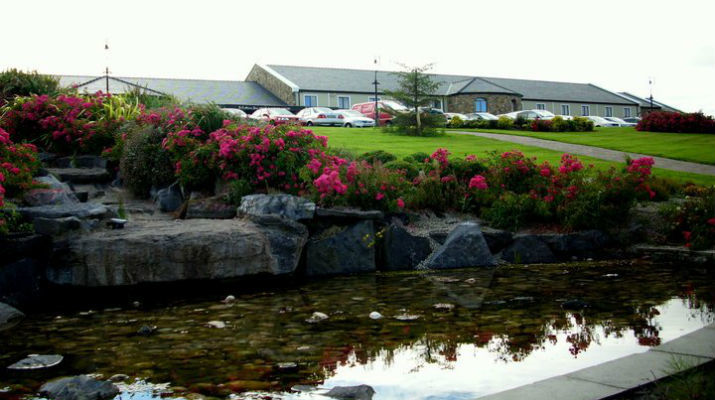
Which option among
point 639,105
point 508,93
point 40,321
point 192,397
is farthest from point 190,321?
point 639,105

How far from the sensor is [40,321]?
21.6 feet

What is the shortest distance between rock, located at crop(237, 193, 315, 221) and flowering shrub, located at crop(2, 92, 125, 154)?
550cm

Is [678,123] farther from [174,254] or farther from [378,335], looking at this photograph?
[378,335]

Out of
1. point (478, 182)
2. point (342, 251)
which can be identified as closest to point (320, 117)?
point (478, 182)

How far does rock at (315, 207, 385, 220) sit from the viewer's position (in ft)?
31.6

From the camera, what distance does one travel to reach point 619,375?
3.59 meters

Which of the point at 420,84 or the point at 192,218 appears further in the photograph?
the point at 420,84

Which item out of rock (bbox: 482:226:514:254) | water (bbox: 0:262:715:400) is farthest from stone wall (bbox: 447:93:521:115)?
water (bbox: 0:262:715:400)

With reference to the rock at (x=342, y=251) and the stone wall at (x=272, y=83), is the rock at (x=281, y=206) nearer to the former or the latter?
the rock at (x=342, y=251)

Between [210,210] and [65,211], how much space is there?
2478mm

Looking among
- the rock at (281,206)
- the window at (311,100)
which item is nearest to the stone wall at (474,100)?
the window at (311,100)

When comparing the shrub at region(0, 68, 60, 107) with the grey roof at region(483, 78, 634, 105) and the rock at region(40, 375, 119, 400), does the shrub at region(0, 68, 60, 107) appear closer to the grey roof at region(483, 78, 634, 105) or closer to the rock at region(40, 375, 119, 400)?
the rock at region(40, 375, 119, 400)

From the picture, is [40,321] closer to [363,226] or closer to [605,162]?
[363,226]

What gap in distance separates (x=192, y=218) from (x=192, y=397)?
638 centimetres
